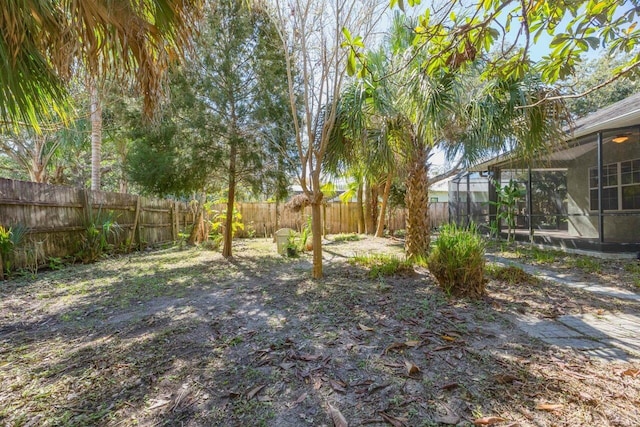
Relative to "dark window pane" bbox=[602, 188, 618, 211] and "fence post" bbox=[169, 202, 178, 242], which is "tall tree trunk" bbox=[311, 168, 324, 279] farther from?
"dark window pane" bbox=[602, 188, 618, 211]

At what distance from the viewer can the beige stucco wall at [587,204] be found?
7.52 m

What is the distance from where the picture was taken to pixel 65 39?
7.20 ft

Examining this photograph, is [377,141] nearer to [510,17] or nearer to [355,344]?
[510,17]

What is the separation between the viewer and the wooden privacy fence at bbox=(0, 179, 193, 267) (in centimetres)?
548

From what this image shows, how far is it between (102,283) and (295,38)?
492 cm

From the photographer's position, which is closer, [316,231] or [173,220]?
[316,231]

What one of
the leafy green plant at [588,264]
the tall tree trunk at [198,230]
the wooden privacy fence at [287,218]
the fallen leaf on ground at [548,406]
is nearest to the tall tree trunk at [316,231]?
the fallen leaf on ground at [548,406]

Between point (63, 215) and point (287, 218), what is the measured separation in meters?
8.66

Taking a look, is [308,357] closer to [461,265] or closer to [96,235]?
[461,265]

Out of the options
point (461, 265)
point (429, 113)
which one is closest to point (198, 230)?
point (429, 113)

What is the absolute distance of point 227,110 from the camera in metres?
6.30

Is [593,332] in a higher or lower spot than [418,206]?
lower

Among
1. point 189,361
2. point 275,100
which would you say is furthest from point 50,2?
point 275,100

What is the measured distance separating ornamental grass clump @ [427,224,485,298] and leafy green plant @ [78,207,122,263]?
717 centimetres
